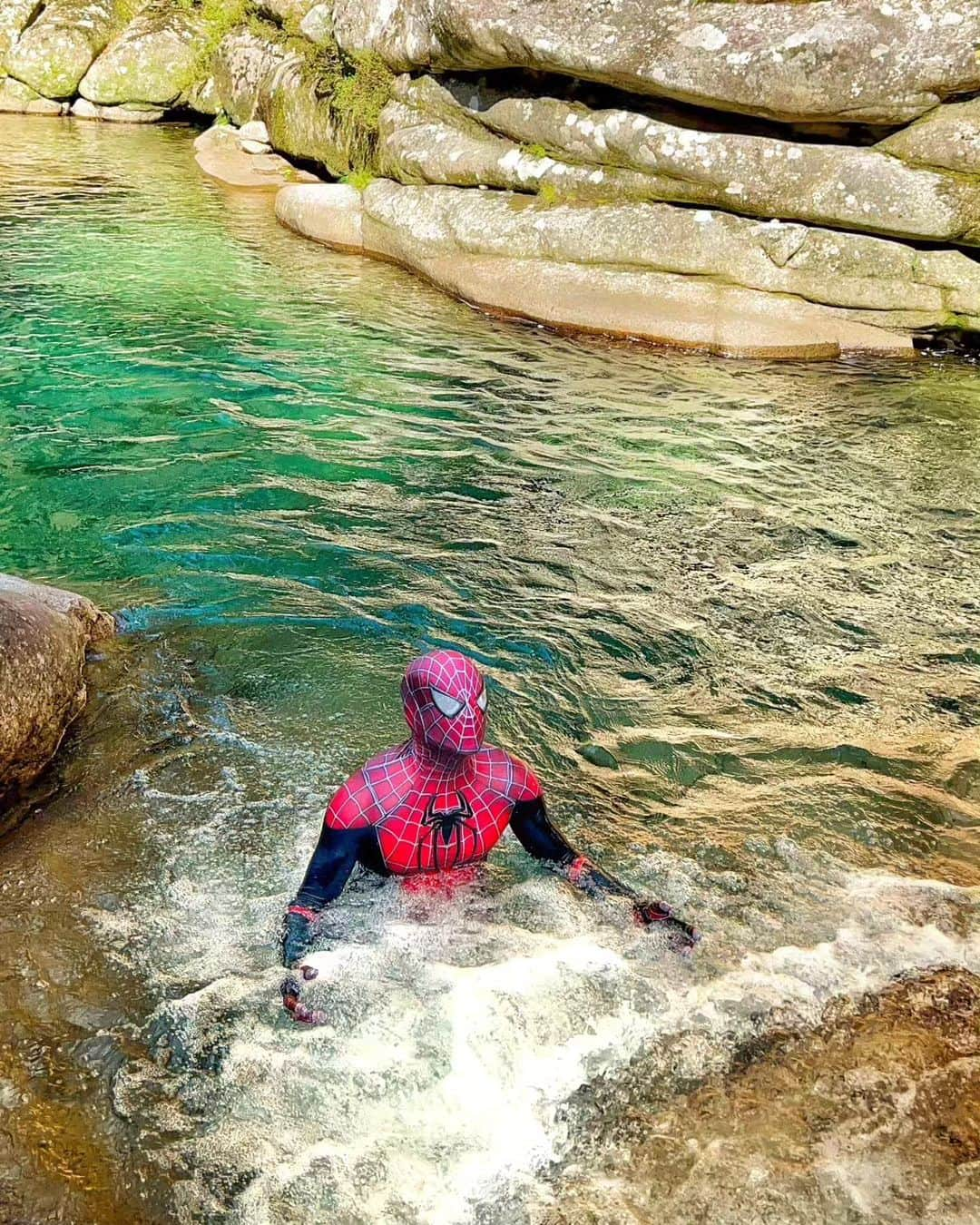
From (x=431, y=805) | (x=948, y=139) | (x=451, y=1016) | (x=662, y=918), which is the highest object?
(x=948, y=139)

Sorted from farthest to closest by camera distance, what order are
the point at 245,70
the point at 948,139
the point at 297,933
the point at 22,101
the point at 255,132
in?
the point at 22,101
the point at 245,70
the point at 255,132
the point at 948,139
the point at 297,933

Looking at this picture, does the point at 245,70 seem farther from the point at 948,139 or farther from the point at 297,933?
the point at 297,933

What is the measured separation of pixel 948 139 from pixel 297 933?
11.5 m

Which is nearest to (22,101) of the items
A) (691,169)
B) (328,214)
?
(328,214)

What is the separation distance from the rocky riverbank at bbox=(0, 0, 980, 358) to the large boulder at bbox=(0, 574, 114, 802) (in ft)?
28.4

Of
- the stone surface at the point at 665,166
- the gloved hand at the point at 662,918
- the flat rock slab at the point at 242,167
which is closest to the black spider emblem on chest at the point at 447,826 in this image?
the gloved hand at the point at 662,918

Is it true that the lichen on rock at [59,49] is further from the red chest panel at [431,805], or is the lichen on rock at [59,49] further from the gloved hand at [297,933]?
the gloved hand at [297,933]

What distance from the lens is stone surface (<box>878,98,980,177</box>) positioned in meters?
11.5

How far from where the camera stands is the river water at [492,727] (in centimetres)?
373

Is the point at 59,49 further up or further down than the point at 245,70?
further up

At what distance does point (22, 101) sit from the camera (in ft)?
87.2

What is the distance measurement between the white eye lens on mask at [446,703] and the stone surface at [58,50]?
28.3 metres

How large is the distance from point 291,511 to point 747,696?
411cm

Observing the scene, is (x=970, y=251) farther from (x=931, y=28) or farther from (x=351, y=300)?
(x=351, y=300)
